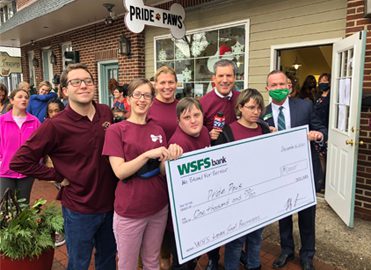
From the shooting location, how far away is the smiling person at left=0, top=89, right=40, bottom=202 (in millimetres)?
3508

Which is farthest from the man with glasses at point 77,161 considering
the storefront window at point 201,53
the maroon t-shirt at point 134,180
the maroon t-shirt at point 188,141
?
the storefront window at point 201,53

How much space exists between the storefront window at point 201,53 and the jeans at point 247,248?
135 inches

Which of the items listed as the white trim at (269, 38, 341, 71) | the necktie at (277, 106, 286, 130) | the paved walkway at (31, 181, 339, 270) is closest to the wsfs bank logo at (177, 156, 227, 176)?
the necktie at (277, 106, 286, 130)

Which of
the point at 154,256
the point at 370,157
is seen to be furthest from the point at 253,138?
the point at 370,157

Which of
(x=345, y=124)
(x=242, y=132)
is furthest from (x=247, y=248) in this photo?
(x=345, y=124)

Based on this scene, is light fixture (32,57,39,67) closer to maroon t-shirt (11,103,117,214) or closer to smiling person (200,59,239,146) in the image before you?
smiling person (200,59,239,146)

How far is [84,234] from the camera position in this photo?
7.45 ft

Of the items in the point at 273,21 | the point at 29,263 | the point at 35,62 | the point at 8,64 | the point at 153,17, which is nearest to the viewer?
the point at 29,263

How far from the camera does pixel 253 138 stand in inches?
98.7

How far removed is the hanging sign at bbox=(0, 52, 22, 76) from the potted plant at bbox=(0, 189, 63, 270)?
11766mm

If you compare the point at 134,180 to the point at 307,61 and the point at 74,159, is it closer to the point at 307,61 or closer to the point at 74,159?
the point at 74,159

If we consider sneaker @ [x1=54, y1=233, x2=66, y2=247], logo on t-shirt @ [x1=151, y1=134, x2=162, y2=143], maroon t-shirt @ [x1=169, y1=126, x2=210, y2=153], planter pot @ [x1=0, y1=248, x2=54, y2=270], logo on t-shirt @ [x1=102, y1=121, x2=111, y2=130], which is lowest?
sneaker @ [x1=54, y1=233, x2=66, y2=247]

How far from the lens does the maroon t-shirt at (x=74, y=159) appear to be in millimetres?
2115

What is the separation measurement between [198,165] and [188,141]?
270 mm
